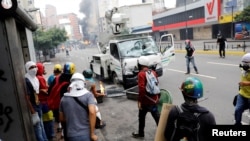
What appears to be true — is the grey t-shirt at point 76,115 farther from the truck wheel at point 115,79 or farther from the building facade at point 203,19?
the building facade at point 203,19

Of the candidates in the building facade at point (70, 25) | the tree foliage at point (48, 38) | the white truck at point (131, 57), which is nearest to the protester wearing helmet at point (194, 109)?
the white truck at point (131, 57)

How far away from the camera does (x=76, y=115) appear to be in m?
3.23

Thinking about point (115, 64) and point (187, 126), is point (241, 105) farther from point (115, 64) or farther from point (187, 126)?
point (115, 64)

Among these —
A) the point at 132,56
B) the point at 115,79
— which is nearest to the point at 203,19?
the point at 115,79

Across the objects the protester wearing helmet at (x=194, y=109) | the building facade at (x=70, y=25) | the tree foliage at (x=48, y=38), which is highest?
the building facade at (x=70, y=25)

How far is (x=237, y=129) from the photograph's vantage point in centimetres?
240

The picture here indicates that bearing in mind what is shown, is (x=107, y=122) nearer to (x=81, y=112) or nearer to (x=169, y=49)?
→ (x=81, y=112)

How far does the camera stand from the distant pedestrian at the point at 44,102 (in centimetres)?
466

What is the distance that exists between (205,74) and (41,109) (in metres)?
8.54

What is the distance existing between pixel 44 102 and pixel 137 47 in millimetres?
6077

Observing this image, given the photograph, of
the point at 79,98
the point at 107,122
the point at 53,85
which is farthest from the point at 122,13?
the point at 79,98

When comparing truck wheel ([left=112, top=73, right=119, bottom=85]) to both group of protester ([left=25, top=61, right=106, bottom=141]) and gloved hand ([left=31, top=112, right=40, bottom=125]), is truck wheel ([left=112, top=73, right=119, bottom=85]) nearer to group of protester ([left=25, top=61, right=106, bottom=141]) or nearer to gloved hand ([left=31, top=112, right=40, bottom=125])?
group of protester ([left=25, top=61, right=106, bottom=141])

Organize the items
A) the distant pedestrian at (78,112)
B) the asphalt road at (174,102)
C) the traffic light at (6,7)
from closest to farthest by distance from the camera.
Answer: the distant pedestrian at (78,112) < the traffic light at (6,7) < the asphalt road at (174,102)

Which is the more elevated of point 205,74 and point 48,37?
point 48,37
